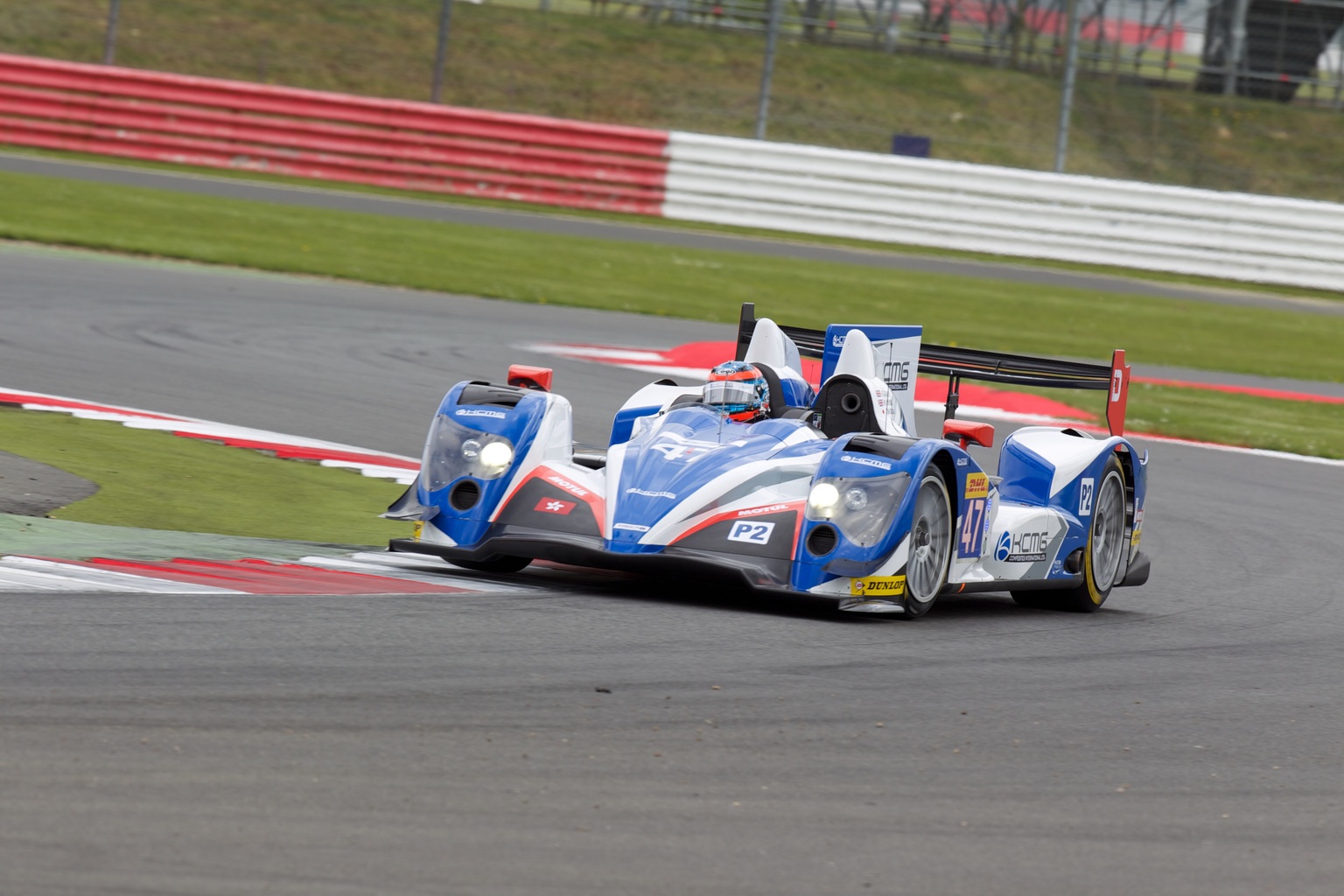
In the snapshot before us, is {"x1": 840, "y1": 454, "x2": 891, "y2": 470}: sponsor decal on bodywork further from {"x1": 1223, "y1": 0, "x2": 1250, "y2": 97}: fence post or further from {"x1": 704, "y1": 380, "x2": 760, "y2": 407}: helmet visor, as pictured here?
{"x1": 1223, "y1": 0, "x2": 1250, "y2": 97}: fence post

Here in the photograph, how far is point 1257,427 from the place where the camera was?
16016mm

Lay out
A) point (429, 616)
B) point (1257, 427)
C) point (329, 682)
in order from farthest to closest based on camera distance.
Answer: point (1257, 427) → point (429, 616) → point (329, 682)

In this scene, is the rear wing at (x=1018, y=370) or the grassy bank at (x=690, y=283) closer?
the rear wing at (x=1018, y=370)

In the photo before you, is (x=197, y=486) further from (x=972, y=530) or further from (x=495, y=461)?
(x=972, y=530)

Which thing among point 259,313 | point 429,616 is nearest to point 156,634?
point 429,616

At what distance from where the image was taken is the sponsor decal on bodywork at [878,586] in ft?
23.5

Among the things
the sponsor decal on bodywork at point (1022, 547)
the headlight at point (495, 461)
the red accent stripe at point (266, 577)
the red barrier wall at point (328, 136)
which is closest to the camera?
the red accent stripe at point (266, 577)

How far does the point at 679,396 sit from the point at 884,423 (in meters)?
0.91

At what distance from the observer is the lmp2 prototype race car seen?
7191 mm

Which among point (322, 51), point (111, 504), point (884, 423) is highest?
point (322, 51)

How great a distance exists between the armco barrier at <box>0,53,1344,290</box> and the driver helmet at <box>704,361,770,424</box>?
64.5 feet

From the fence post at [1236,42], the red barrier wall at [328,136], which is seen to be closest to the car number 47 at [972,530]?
the red barrier wall at [328,136]

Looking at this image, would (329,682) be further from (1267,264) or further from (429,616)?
(1267,264)

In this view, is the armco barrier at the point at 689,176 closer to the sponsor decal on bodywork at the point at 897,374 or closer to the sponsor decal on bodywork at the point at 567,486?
the sponsor decal on bodywork at the point at 897,374
